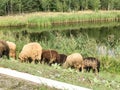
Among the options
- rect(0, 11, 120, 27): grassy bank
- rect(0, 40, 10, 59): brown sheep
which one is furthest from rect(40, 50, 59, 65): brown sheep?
rect(0, 11, 120, 27): grassy bank

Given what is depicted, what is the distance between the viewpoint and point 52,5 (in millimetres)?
76438

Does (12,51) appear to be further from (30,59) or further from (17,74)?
(17,74)

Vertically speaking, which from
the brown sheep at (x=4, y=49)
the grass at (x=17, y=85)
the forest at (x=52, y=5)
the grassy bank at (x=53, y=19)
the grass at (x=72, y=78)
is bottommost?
the grassy bank at (x=53, y=19)

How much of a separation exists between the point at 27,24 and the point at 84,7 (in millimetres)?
23659

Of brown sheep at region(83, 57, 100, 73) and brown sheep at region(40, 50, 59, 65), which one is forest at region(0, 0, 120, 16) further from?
brown sheep at region(83, 57, 100, 73)

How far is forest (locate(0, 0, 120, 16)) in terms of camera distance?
72031mm

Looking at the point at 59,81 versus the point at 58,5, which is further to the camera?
the point at 58,5

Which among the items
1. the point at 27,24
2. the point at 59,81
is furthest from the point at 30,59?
the point at 27,24

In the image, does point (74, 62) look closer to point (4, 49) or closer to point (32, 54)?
point (32, 54)

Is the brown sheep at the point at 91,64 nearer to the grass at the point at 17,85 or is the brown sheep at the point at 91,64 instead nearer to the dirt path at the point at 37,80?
the dirt path at the point at 37,80

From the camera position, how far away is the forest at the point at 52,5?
2836 inches

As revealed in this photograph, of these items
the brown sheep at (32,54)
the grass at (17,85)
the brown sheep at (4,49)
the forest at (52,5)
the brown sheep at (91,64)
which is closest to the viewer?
the grass at (17,85)

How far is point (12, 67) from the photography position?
8594mm

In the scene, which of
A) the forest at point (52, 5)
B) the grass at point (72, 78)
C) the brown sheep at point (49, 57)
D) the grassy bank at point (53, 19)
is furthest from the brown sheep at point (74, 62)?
the forest at point (52, 5)
